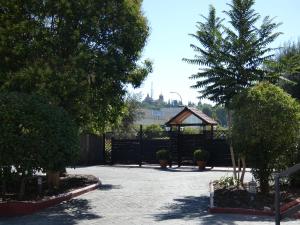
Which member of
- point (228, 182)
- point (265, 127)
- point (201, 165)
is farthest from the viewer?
point (201, 165)

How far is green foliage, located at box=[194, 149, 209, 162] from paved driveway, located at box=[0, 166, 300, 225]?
7.67 m

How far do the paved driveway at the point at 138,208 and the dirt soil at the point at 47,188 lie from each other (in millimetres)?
571

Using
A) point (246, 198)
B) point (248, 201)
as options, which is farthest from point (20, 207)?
point (246, 198)

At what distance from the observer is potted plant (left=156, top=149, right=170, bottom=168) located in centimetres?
2669

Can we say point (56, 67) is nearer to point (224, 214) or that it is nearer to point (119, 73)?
point (119, 73)

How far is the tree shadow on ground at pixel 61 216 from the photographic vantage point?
33.9ft

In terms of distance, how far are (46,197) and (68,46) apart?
13.6 feet

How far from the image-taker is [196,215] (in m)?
11.4

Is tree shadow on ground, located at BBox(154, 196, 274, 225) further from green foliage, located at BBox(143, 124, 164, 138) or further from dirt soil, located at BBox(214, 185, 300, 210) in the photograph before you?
green foliage, located at BBox(143, 124, 164, 138)

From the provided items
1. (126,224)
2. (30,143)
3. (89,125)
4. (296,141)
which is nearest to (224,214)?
(126,224)

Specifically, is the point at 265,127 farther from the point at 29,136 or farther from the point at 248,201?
the point at 29,136

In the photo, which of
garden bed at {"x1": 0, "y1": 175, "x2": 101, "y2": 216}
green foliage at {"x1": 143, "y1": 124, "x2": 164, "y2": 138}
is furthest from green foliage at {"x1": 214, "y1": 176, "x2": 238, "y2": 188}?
green foliage at {"x1": 143, "y1": 124, "x2": 164, "y2": 138}

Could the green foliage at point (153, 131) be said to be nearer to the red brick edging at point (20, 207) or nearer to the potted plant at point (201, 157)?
the potted plant at point (201, 157)

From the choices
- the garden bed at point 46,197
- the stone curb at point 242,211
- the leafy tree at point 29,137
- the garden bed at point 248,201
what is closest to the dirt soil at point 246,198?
the garden bed at point 248,201
